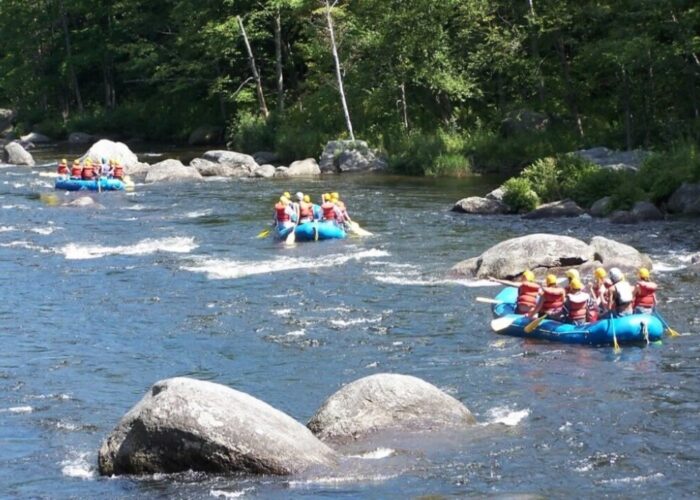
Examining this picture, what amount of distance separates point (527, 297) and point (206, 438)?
8.21 metres

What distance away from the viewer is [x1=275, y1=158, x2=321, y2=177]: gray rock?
1647 inches

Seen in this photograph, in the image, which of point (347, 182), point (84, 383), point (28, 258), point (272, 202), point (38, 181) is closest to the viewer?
point (84, 383)

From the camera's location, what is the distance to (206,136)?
185 ft

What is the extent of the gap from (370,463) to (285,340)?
6.03 meters

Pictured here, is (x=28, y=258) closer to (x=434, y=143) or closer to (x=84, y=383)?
(x=84, y=383)

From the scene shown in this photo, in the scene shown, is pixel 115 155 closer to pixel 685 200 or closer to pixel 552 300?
pixel 685 200

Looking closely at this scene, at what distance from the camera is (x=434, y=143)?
40750 mm

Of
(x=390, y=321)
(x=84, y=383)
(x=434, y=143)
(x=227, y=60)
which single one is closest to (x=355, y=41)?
(x=434, y=143)

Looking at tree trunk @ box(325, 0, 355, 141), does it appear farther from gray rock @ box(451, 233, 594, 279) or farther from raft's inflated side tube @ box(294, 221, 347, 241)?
gray rock @ box(451, 233, 594, 279)

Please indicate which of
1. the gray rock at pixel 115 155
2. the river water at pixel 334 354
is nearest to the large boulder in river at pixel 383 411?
the river water at pixel 334 354

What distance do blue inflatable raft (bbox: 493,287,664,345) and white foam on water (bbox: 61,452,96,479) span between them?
7.63 m

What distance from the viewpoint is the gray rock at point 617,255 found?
22172 millimetres

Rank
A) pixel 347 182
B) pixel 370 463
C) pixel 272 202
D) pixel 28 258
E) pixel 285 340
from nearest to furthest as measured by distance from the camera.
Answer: pixel 370 463 → pixel 285 340 → pixel 28 258 → pixel 272 202 → pixel 347 182

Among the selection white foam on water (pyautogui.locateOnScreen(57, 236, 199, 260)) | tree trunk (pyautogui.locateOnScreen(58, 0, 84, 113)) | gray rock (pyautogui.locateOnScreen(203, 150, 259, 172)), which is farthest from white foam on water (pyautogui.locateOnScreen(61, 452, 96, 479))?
tree trunk (pyautogui.locateOnScreen(58, 0, 84, 113))
